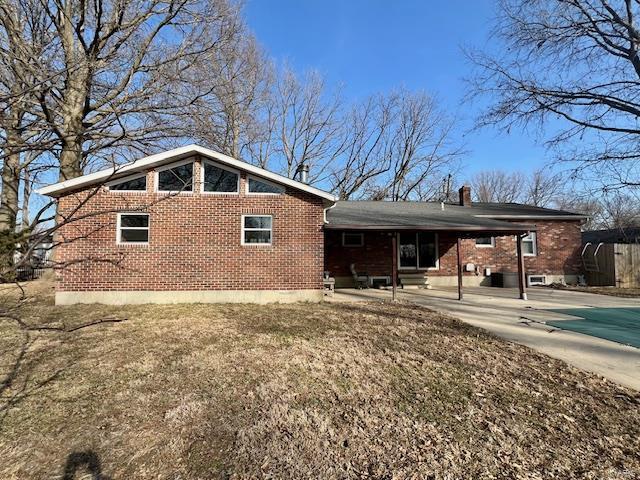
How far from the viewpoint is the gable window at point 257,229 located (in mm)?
11016

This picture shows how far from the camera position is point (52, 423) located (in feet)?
12.8

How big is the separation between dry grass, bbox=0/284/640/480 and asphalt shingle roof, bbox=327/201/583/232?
5.59m

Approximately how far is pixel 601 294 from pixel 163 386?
1549 cm

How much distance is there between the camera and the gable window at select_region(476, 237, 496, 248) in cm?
1732

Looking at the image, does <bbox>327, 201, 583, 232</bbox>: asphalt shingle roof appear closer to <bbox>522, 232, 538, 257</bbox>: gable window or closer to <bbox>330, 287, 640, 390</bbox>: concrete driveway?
<bbox>522, 232, 538, 257</bbox>: gable window

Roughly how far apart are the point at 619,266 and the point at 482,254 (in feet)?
19.4

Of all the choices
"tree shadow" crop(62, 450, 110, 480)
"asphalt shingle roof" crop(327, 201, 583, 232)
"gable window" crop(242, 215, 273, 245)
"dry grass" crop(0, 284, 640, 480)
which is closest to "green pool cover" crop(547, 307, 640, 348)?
"dry grass" crop(0, 284, 640, 480)

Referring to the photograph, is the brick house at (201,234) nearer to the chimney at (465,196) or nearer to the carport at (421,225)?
the carport at (421,225)

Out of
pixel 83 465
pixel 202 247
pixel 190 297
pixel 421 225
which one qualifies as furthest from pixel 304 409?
pixel 421 225

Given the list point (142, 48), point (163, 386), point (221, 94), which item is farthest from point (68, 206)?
point (221, 94)

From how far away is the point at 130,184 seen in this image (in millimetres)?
10648

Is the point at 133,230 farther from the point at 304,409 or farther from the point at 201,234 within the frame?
the point at 304,409

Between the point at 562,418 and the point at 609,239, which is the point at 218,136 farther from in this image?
the point at 609,239

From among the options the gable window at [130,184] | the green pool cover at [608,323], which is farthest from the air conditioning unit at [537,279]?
the gable window at [130,184]
